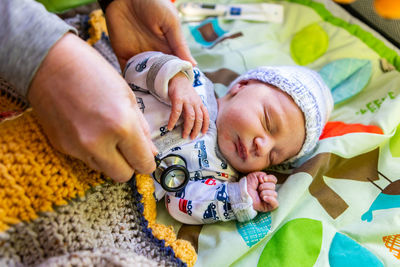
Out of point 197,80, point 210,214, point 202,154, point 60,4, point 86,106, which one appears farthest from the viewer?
point 60,4

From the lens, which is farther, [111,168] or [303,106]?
[303,106]

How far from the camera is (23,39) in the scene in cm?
62

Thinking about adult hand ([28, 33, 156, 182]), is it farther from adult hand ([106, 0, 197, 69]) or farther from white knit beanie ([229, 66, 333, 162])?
white knit beanie ([229, 66, 333, 162])

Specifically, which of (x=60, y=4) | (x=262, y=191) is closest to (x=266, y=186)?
(x=262, y=191)

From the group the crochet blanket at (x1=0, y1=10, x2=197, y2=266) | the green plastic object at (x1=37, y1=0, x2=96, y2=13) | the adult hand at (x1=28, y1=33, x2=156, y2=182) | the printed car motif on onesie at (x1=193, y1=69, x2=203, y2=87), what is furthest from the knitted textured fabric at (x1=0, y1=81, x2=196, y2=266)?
the green plastic object at (x1=37, y1=0, x2=96, y2=13)

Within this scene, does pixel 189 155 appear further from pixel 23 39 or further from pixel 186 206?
pixel 23 39

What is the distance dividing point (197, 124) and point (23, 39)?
54 cm

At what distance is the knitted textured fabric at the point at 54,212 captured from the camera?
704mm

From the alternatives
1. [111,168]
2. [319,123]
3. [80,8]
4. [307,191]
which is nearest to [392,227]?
[307,191]

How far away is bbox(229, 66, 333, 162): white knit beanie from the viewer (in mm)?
1131

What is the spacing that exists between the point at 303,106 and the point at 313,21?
0.72m

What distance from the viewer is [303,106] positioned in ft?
3.68

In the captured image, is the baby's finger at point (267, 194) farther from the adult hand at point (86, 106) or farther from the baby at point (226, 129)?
the adult hand at point (86, 106)

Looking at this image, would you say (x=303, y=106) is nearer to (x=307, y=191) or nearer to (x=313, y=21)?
(x=307, y=191)
